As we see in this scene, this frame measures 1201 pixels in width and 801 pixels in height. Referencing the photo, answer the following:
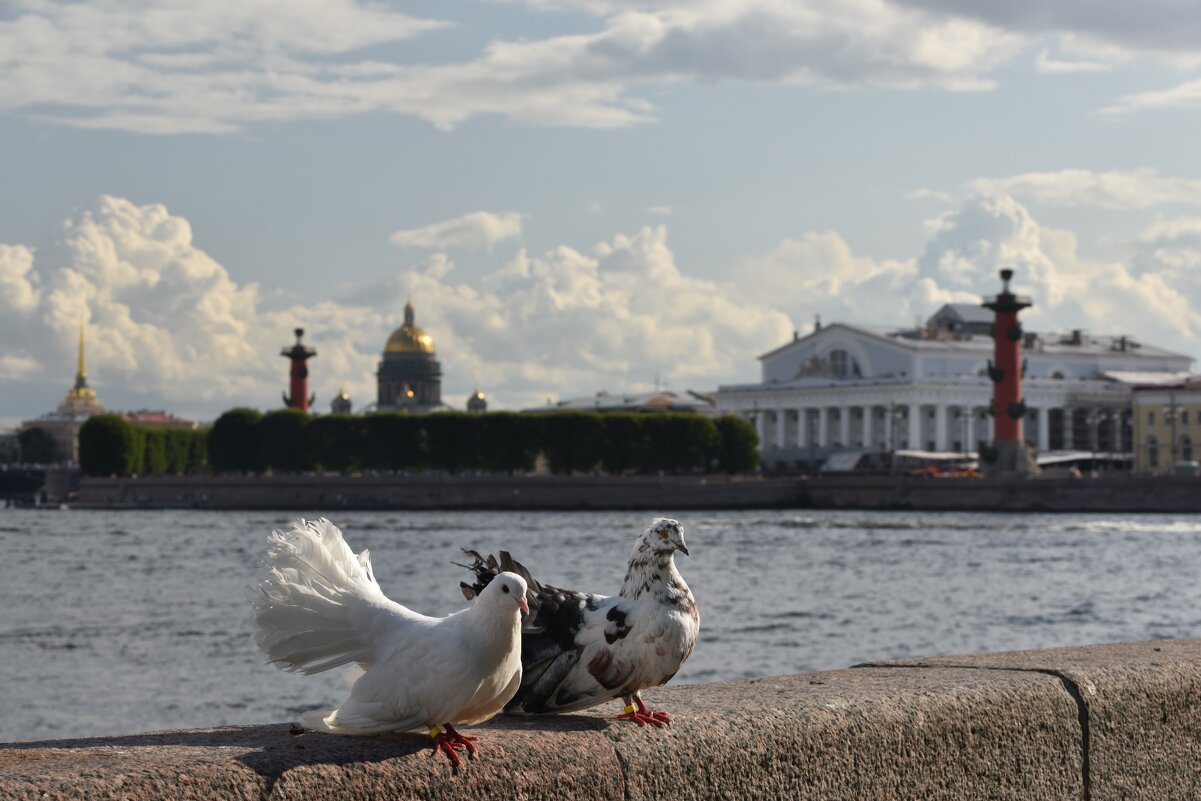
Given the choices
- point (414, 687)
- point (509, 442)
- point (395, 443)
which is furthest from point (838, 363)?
point (414, 687)

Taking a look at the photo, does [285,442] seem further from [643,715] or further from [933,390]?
[643,715]

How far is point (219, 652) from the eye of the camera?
16.6 meters

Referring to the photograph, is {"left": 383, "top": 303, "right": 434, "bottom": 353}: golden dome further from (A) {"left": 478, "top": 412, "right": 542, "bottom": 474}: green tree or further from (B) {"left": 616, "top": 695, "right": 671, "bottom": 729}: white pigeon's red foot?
(B) {"left": 616, "top": 695, "right": 671, "bottom": 729}: white pigeon's red foot

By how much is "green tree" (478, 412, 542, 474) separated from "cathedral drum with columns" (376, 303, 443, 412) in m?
39.6

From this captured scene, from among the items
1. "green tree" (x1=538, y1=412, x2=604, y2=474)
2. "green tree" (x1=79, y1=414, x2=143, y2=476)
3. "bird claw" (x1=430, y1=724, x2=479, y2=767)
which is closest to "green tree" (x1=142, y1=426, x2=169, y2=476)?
"green tree" (x1=79, y1=414, x2=143, y2=476)

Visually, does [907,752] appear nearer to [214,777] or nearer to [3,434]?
[214,777]


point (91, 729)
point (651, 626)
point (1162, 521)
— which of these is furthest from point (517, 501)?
point (651, 626)

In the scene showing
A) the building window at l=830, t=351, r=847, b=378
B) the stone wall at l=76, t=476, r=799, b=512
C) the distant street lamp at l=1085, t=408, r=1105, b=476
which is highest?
the building window at l=830, t=351, r=847, b=378

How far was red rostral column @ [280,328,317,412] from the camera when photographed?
75500mm

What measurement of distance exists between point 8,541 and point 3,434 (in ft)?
348

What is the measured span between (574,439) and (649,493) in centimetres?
661

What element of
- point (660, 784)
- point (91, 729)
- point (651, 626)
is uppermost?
point (651, 626)

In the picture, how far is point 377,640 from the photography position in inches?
95.8

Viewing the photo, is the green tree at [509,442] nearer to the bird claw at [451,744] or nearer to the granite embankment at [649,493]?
the granite embankment at [649,493]
